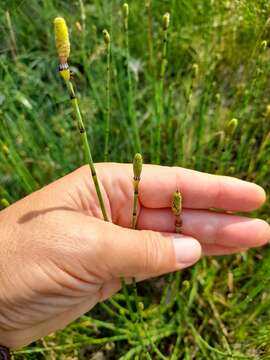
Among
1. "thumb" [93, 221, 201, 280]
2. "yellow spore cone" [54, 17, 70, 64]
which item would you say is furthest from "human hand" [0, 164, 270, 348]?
"yellow spore cone" [54, 17, 70, 64]

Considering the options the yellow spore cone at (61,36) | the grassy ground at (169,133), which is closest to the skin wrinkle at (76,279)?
the grassy ground at (169,133)

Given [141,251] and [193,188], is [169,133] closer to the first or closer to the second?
[193,188]

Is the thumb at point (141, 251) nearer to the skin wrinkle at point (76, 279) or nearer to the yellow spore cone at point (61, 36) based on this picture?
the skin wrinkle at point (76, 279)

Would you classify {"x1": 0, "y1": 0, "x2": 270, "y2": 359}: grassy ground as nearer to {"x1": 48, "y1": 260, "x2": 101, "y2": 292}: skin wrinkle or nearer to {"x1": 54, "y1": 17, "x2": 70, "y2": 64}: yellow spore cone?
{"x1": 48, "y1": 260, "x2": 101, "y2": 292}: skin wrinkle

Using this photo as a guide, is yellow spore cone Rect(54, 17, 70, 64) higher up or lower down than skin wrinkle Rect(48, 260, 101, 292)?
higher up

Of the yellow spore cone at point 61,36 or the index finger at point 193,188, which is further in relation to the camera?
the index finger at point 193,188

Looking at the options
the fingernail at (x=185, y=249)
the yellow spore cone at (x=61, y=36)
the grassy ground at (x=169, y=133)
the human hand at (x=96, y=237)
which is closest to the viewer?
the yellow spore cone at (x=61, y=36)

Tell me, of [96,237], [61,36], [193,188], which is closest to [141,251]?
[96,237]
